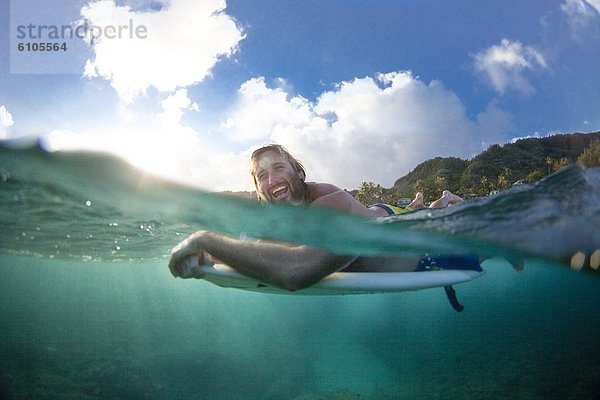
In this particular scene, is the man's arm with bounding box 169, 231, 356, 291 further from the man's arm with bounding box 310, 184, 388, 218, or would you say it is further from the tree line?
the tree line

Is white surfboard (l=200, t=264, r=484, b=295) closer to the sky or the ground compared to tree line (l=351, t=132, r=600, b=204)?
closer to the ground

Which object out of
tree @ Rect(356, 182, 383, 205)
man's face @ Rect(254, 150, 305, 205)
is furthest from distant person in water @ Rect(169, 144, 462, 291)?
tree @ Rect(356, 182, 383, 205)

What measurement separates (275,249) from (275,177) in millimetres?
1296

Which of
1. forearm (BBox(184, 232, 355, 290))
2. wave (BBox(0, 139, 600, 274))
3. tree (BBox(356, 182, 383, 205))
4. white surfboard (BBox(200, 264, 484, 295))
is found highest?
tree (BBox(356, 182, 383, 205))

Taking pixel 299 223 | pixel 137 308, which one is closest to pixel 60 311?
pixel 137 308

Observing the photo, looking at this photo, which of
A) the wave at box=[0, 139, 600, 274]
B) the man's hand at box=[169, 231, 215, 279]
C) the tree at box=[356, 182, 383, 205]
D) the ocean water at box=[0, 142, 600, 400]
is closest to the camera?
the man's hand at box=[169, 231, 215, 279]

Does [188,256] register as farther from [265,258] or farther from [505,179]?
[505,179]

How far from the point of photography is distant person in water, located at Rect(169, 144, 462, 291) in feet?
10.5

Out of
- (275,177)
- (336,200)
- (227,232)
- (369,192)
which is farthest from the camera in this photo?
(369,192)

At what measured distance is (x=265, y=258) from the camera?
10.4ft

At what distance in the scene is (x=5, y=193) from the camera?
8.26 meters

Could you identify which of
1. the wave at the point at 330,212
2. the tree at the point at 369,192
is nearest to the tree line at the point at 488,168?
the tree at the point at 369,192

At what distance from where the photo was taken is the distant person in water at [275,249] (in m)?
3.19

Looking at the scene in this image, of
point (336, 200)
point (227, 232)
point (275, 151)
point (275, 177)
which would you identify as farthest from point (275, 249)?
point (227, 232)
